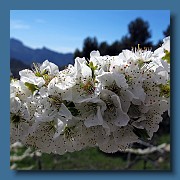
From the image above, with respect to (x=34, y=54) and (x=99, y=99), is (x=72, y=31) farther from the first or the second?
(x=99, y=99)

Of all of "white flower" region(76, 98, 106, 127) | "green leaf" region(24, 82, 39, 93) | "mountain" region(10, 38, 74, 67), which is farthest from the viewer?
"mountain" region(10, 38, 74, 67)

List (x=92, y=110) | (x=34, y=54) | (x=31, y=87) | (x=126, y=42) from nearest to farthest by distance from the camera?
(x=92, y=110) < (x=31, y=87) < (x=34, y=54) < (x=126, y=42)

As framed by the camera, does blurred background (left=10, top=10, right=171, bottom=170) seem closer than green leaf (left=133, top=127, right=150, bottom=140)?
No

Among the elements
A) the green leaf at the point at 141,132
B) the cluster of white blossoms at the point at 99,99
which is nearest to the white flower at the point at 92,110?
the cluster of white blossoms at the point at 99,99

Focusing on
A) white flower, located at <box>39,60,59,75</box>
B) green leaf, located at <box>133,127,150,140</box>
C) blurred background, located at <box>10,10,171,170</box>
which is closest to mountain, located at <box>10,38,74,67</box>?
blurred background, located at <box>10,10,171,170</box>

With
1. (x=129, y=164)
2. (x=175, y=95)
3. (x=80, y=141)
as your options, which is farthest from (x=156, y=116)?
(x=129, y=164)

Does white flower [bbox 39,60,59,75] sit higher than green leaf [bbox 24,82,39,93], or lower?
higher

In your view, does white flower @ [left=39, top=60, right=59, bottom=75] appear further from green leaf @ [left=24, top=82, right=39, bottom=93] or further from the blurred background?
the blurred background

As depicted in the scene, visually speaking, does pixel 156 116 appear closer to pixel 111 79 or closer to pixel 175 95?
pixel 111 79

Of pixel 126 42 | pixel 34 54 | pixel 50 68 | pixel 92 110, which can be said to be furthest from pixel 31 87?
pixel 126 42
